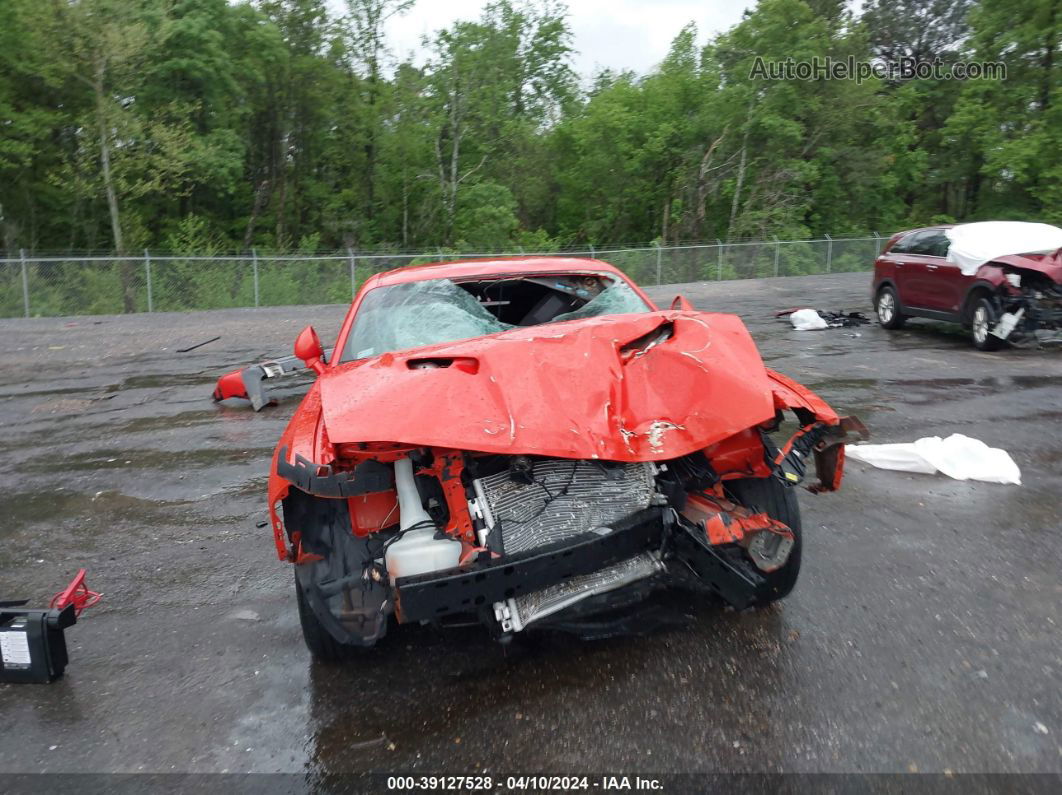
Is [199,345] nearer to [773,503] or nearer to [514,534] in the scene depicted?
[514,534]

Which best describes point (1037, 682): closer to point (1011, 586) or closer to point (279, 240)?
point (1011, 586)

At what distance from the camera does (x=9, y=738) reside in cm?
308

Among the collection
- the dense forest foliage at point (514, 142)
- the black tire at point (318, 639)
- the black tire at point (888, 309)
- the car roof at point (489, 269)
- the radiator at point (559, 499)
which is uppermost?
the dense forest foliage at point (514, 142)

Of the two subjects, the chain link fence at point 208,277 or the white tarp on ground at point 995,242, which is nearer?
the white tarp on ground at point 995,242

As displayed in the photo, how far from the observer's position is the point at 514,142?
41.7 m

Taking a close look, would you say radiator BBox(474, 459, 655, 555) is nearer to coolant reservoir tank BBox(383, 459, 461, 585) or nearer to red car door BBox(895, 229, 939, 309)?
coolant reservoir tank BBox(383, 459, 461, 585)

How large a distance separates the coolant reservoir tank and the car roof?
2.25 m

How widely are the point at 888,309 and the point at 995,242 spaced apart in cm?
284

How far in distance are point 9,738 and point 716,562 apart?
2764 millimetres

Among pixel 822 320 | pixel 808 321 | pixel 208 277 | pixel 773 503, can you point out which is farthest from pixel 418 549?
pixel 208 277

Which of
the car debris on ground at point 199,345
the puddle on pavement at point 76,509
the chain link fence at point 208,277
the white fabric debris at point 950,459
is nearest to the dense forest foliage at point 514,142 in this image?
the chain link fence at point 208,277

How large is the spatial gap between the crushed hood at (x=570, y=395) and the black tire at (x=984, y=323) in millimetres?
9299

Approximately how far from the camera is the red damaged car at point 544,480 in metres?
3.00

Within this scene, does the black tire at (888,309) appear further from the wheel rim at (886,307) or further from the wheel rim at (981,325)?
the wheel rim at (981,325)
